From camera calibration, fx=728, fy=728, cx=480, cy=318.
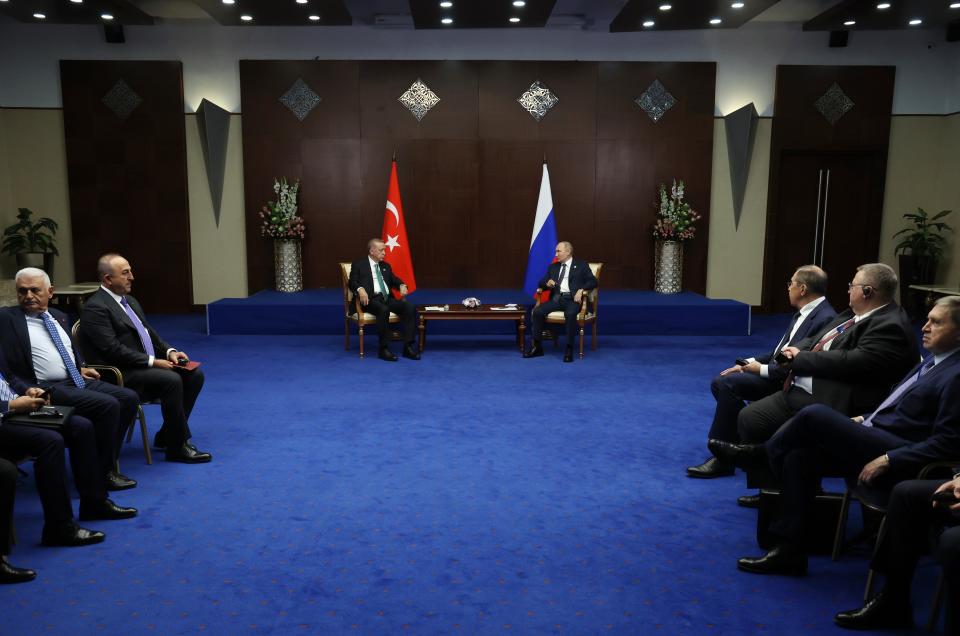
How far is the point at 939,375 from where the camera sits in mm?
2803

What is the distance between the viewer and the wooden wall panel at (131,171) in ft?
32.4

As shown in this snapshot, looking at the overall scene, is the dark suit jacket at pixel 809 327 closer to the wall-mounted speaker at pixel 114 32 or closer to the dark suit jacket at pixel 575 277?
the dark suit jacket at pixel 575 277

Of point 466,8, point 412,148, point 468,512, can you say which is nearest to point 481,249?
point 412,148

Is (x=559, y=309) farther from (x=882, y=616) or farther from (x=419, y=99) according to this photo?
(x=882, y=616)

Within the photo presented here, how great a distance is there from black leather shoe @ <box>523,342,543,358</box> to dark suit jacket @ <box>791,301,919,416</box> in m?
4.20

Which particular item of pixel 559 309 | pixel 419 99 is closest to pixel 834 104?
pixel 559 309

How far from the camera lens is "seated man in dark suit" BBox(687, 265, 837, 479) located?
13.0 ft

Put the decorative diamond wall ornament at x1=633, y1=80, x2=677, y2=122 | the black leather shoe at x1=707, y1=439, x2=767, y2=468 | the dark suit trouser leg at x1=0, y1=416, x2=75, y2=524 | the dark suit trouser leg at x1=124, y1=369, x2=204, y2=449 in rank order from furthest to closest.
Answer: the decorative diamond wall ornament at x1=633, y1=80, x2=677, y2=122
the dark suit trouser leg at x1=124, y1=369, x2=204, y2=449
the black leather shoe at x1=707, y1=439, x2=767, y2=468
the dark suit trouser leg at x1=0, y1=416, x2=75, y2=524

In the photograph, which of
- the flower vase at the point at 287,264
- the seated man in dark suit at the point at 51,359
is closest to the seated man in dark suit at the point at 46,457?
the seated man in dark suit at the point at 51,359

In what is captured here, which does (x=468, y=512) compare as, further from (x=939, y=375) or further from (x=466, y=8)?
(x=466, y=8)

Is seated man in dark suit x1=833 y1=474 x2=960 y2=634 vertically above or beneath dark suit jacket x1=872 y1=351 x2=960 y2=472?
beneath

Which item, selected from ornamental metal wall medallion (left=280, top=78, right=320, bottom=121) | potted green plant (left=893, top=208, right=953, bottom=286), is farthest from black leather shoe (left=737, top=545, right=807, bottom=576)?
ornamental metal wall medallion (left=280, top=78, right=320, bottom=121)

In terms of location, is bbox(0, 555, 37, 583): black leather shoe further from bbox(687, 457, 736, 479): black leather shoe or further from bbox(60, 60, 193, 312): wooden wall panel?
bbox(60, 60, 193, 312): wooden wall panel

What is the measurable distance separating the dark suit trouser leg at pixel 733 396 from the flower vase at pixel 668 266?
5919 mm
